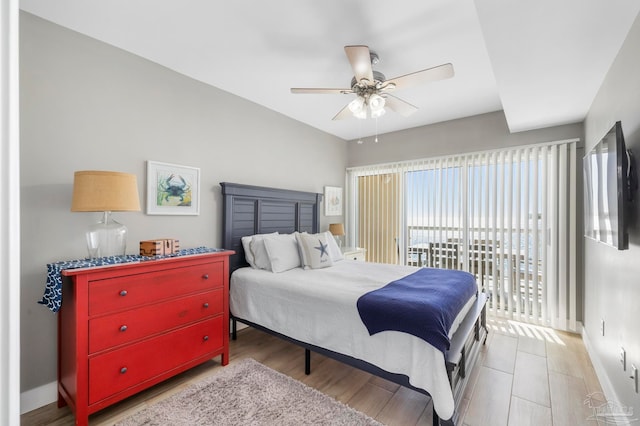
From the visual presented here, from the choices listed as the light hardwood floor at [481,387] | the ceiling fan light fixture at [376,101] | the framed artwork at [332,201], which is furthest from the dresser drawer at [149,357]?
the framed artwork at [332,201]

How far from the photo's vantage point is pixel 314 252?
3.15 metres

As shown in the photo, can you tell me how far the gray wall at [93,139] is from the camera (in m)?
1.98

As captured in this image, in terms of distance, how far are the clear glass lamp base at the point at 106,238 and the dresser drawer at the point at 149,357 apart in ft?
2.21

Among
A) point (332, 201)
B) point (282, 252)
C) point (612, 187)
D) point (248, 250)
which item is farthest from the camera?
point (332, 201)

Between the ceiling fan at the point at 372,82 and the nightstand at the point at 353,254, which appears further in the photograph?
the nightstand at the point at 353,254

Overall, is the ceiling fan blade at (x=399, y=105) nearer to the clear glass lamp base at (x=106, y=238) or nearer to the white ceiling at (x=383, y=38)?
the white ceiling at (x=383, y=38)

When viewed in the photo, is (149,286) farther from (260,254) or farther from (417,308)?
(417,308)

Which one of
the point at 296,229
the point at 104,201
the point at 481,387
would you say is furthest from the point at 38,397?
the point at 481,387

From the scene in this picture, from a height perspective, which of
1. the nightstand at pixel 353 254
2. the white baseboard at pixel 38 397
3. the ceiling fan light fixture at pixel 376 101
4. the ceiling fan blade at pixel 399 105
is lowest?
the white baseboard at pixel 38 397

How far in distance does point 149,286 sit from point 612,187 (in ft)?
9.67

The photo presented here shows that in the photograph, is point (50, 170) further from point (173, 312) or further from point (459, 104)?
point (459, 104)

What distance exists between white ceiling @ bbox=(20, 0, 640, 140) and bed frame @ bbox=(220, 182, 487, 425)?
1.25 meters

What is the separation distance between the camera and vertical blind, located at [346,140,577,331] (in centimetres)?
329

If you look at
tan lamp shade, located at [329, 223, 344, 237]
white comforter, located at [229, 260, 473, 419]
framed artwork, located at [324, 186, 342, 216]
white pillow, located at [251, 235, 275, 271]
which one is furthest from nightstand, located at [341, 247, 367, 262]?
white pillow, located at [251, 235, 275, 271]
